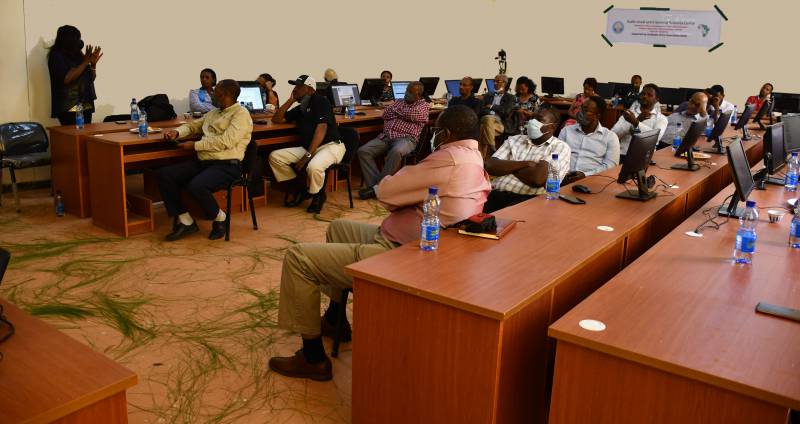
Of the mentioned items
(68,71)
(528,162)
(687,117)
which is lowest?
(528,162)

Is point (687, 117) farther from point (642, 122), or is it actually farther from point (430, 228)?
point (430, 228)

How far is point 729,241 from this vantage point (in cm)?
304

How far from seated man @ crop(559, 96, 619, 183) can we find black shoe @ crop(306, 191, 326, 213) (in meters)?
2.27

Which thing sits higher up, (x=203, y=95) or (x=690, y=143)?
(x=203, y=95)

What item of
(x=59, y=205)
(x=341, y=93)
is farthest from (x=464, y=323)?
(x=341, y=93)

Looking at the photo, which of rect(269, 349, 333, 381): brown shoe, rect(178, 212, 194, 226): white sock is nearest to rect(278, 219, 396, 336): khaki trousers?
rect(269, 349, 333, 381): brown shoe

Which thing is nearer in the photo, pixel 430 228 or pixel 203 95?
→ pixel 430 228

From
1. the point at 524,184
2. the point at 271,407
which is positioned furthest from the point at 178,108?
the point at 271,407

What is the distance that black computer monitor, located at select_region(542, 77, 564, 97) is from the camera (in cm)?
1205

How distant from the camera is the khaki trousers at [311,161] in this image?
19.9ft

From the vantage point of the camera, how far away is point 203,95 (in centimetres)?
714

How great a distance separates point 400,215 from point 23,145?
14.5 ft

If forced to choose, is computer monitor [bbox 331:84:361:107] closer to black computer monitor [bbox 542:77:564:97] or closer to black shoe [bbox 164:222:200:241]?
black shoe [bbox 164:222:200:241]

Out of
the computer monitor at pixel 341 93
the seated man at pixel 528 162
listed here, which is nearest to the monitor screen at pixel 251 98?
the computer monitor at pixel 341 93
